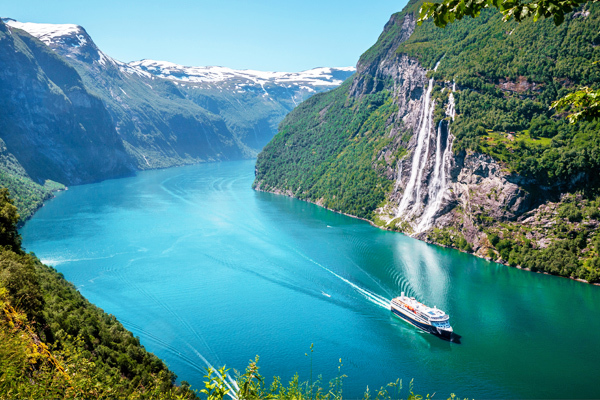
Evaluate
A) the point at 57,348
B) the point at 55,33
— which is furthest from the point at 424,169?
the point at 55,33

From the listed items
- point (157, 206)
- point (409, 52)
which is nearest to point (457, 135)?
point (409, 52)

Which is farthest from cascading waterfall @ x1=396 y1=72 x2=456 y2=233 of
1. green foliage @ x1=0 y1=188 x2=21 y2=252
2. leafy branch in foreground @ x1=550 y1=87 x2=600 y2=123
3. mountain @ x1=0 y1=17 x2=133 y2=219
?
mountain @ x1=0 y1=17 x2=133 y2=219

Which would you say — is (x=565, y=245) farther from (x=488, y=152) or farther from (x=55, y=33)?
(x=55, y=33)

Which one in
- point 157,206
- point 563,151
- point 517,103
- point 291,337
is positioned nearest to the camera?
point 291,337

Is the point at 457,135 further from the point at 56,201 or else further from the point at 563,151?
the point at 56,201

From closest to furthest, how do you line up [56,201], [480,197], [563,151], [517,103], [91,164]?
[563,151]
[480,197]
[517,103]
[56,201]
[91,164]

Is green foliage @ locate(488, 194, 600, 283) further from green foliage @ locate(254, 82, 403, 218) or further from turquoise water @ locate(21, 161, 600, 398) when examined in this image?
green foliage @ locate(254, 82, 403, 218)

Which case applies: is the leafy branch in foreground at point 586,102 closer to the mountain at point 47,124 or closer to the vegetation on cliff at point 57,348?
the vegetation on cliff at point 57,348
